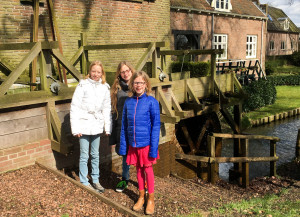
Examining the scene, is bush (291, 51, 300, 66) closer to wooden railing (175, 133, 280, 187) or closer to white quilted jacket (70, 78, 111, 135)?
wooden railing (175, 133, 280, 187)

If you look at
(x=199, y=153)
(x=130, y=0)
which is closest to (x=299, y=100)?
(x=199, y=153)

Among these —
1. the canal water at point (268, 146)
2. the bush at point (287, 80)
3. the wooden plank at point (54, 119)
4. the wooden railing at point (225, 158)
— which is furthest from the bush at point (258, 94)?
the wooden plank at point (54, 119)

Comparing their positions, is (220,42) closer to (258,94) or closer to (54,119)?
(258,94)

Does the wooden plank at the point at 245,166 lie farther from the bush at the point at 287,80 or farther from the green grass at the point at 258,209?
the bush at the point at 287,80

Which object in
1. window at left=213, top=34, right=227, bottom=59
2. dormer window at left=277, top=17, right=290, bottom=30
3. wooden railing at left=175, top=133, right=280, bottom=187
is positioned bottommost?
wooden railing at left=175, top=133, right=280, bottom=187

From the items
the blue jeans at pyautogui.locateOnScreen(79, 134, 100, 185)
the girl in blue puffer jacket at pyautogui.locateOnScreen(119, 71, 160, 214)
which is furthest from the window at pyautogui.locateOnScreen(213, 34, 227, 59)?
the girl in blue puffer jacket at pyautogui.locateOnScreen(119, 71, 160, 214)

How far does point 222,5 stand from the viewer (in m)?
21.2

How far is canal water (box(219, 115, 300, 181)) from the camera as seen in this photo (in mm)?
10648

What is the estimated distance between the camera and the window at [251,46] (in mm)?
24578

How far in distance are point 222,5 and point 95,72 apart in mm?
18451

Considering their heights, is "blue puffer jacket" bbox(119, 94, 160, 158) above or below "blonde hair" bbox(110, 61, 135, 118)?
below

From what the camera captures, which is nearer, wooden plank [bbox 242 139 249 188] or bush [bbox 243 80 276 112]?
wooden plank [bbox 242 139 249 188]

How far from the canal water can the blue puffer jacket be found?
21.6 feet

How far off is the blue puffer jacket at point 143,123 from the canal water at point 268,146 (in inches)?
259
